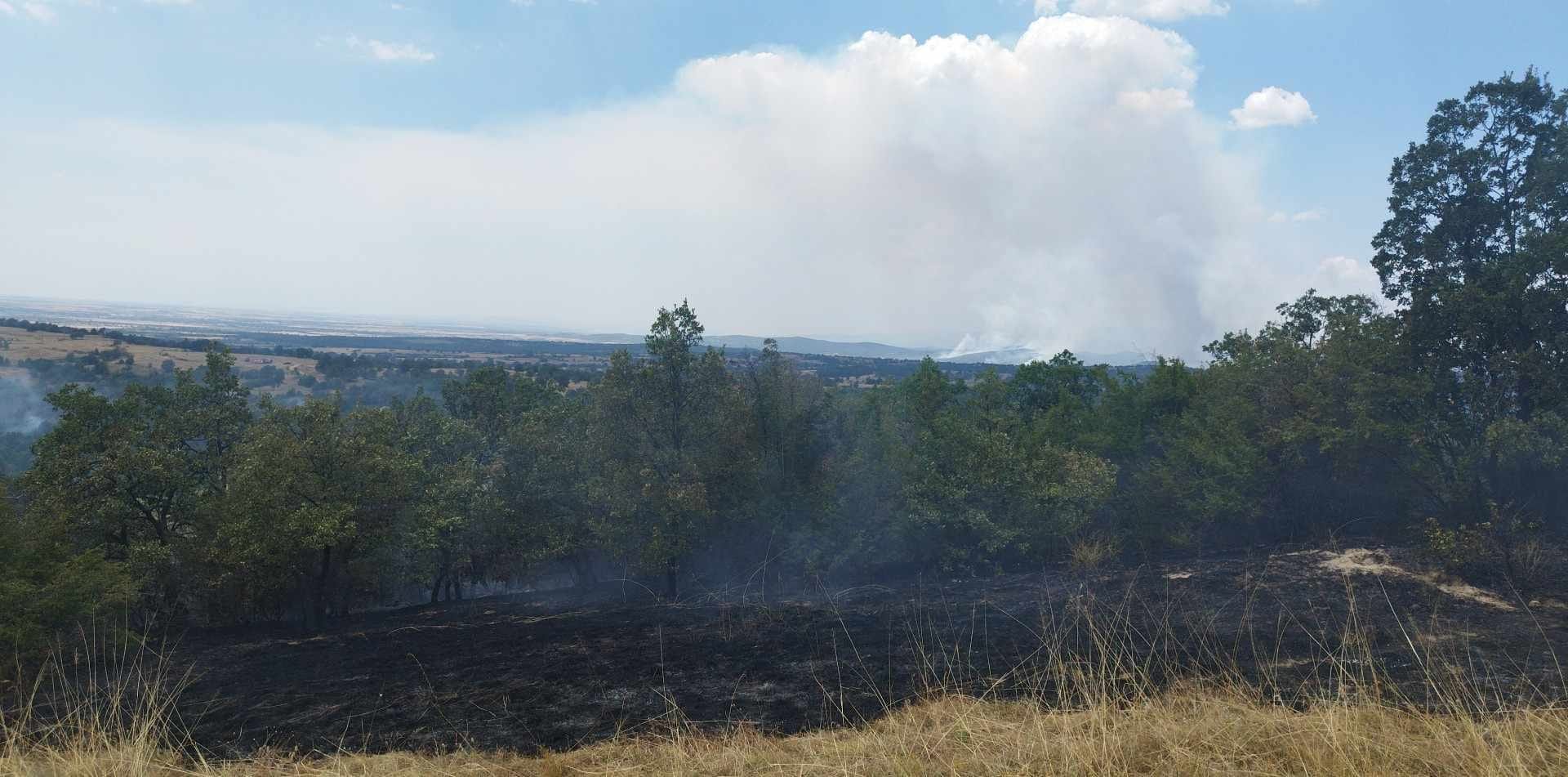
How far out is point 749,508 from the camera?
86.4ft

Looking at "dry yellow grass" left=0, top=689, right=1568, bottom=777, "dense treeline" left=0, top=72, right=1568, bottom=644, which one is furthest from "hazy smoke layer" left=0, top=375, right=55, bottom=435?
"dry yellow grass" left=0, top=689, right=1568, bottom=777

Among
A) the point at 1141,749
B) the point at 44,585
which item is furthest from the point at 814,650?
the point at 44,585

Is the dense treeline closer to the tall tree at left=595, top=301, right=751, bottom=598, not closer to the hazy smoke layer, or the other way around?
the tall tree at left=595, top=301, right=751, bottom=598

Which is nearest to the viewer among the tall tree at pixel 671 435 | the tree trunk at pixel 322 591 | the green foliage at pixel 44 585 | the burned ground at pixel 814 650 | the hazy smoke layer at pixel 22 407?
the burned ground at pixel 814 650

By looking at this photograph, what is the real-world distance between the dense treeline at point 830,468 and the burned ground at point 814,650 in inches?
81.7

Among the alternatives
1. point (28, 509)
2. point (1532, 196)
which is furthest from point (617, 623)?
point (1532, 196)

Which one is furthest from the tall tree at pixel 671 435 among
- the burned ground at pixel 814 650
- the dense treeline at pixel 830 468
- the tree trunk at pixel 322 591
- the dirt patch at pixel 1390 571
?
the dirt patch at pixel 1390 571

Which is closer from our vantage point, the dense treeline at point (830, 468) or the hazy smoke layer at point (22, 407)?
the dense treeline at point (830, 468)

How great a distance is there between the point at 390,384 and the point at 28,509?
67133mm

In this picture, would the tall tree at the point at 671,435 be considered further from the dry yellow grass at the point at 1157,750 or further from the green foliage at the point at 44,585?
the dry yellow grass at the point at 1157,750

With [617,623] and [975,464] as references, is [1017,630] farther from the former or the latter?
[617,623]

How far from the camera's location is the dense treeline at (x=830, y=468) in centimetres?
2134

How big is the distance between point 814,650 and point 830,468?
9.81 m

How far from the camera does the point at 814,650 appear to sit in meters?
18.7
